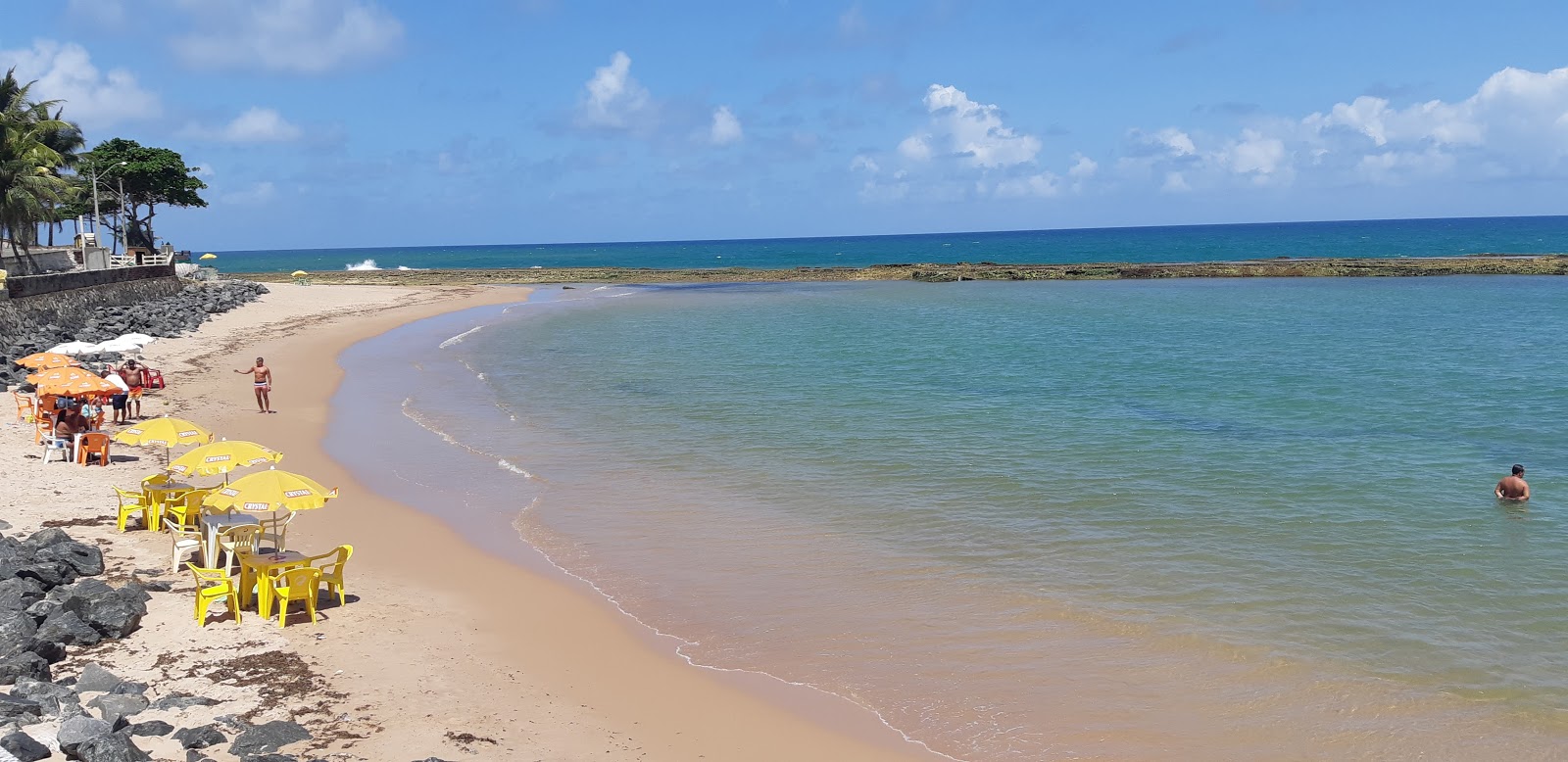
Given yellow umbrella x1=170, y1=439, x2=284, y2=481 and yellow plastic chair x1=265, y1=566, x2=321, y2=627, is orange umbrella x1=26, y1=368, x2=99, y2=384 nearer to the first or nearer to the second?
yellow umbrella x1=170, y1=439, x2=284, y2=481

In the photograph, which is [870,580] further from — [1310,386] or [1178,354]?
[1178,354]

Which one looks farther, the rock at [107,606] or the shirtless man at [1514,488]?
the shirtless man at [1514,488]

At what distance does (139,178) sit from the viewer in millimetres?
62562

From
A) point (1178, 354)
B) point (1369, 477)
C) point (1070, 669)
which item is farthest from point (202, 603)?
point (1178, 354)

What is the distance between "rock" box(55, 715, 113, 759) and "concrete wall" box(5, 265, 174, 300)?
29602mm

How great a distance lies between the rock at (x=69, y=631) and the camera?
10.2 metres

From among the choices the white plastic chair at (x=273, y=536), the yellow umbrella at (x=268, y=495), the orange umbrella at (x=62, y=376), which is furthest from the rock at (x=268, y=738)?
the orange umbrella at (x=62, y=376)

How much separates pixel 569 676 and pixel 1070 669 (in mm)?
4786

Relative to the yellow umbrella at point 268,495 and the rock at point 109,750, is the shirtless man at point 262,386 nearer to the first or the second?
the yellow umbrella at point 268,495

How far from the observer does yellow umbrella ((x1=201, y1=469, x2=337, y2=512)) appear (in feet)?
39.0

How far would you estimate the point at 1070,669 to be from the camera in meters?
10.4

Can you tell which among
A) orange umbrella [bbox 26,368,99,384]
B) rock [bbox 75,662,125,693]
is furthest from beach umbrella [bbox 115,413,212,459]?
rock [bbox 75,662,125,693]

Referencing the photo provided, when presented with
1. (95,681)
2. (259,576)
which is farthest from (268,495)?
(95,681)

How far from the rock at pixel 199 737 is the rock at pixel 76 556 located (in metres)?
4.92
